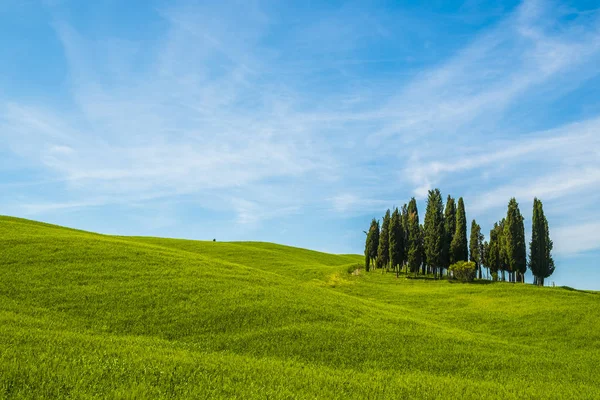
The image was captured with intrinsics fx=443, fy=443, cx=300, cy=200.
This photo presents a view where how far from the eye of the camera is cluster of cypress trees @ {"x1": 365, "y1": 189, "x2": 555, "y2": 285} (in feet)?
285

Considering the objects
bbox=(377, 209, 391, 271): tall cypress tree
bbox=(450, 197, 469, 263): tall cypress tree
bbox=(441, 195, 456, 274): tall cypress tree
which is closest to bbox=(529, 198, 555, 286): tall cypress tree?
bbox=(450, 197, 469, 263): tall cypress tree

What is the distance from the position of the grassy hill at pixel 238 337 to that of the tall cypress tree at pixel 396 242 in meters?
33.7

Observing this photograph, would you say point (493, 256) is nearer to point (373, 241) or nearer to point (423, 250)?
point (423, 250)

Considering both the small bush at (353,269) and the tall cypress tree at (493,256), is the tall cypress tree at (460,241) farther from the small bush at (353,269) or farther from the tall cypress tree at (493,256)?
the small bush at (353,269)

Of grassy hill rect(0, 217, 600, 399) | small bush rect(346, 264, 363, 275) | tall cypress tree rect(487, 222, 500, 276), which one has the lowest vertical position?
grassy hill rect(0, 217, 600, 399)

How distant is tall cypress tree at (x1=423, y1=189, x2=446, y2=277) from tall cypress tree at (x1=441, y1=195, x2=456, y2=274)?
692mm

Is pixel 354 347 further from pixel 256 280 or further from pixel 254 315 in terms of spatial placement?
pixel 256 280

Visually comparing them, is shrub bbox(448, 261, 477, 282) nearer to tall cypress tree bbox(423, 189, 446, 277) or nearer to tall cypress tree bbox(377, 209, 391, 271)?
tall cypress tree bbox(423, 189, 446, 277)

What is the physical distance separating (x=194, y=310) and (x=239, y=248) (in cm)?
7482

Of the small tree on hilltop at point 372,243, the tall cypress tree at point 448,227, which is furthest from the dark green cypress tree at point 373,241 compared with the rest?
the tall cypress tree at point 448,227

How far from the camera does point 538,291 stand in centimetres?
6919

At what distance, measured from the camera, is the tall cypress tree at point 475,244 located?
96500 mm

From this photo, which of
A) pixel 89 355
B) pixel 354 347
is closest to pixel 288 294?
pixel 354 347

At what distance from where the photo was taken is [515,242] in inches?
3415
